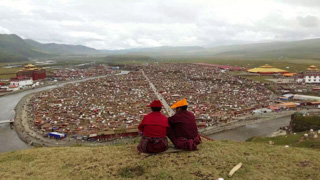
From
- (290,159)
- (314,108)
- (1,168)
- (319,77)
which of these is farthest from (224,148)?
(319,77)

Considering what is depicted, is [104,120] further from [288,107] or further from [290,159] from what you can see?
[288,107]

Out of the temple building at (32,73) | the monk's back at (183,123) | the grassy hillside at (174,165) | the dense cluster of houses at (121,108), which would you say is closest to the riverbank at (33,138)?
the dense cluster of houses at (121,108)

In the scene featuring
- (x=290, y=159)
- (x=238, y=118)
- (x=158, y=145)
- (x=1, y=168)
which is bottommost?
(x=238, y=118)

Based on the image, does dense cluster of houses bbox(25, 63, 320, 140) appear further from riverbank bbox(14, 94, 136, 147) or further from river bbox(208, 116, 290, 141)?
river bbox(208, 116, 290, 141)

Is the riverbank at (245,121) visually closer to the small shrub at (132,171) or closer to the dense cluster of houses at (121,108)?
the dense cluster of houses at (121,108)

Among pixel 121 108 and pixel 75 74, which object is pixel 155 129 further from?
pixel 75 74

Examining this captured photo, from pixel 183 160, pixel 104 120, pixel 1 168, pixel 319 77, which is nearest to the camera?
pixel 183 160

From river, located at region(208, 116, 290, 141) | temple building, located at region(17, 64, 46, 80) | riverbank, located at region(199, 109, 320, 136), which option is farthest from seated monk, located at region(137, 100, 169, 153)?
temple building, located at region(17, 64, 46, 80)

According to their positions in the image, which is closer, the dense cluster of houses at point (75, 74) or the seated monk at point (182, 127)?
the seated monk at point (182, 127)
